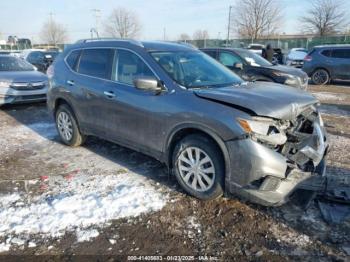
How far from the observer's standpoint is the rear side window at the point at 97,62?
4.94 metres

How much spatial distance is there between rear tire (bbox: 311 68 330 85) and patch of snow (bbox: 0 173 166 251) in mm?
13568

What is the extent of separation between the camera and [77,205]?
12.8 feet

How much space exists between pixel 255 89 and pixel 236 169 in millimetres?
1128

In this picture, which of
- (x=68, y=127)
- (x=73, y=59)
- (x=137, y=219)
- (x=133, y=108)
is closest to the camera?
(x=137, y=219)

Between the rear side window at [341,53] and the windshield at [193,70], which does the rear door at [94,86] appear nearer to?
the windshield at [193,70]

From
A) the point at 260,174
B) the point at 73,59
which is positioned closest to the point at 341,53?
the point at 73,59

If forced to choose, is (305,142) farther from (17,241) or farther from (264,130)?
(17,241)

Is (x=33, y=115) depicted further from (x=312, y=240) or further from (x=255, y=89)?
(x=312, y=240)

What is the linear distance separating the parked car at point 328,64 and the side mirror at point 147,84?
13.6 m

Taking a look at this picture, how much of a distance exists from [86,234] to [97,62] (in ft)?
9.04

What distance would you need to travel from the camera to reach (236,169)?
3.51 m

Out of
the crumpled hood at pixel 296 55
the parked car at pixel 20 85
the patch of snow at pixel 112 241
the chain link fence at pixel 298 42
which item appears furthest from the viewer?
the chain link fence at pixel 298 42

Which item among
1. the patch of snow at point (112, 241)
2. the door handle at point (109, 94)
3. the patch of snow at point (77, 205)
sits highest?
the door handle at point (109, 94)

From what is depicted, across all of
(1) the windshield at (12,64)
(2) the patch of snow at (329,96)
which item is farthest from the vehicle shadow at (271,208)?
(2) the patch of snow at (329,96)
